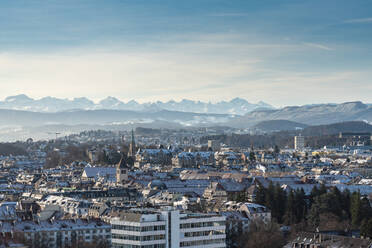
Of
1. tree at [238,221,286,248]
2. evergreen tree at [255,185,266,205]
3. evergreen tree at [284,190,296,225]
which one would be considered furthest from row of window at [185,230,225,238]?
evergreen tree at [255,185,266,205]

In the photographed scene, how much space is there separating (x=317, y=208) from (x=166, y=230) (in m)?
24.8

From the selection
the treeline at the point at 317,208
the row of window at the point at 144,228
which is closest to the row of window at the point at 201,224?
the row of window at the point at 144,228

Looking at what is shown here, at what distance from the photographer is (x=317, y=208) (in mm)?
75562

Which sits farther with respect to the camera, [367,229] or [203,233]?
[367,229]

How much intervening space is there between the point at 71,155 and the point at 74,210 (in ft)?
370

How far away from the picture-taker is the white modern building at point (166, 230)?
2093 inches

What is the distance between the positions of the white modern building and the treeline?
14.3 m

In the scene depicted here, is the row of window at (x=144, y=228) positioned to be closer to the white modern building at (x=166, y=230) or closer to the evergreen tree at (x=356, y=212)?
the white modern building at (x=166, y=230)

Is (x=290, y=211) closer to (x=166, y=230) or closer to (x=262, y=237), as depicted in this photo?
(x=262, y=237)

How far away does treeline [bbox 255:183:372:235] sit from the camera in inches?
2751

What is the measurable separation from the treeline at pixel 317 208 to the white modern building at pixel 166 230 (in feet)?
47.1

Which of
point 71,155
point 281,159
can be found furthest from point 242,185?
Answer: point 71,155

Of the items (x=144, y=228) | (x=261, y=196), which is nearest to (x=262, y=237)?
(x=144, y=228)

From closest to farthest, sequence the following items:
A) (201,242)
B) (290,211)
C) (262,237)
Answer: (201,242) < (262,237) < (290,211)
